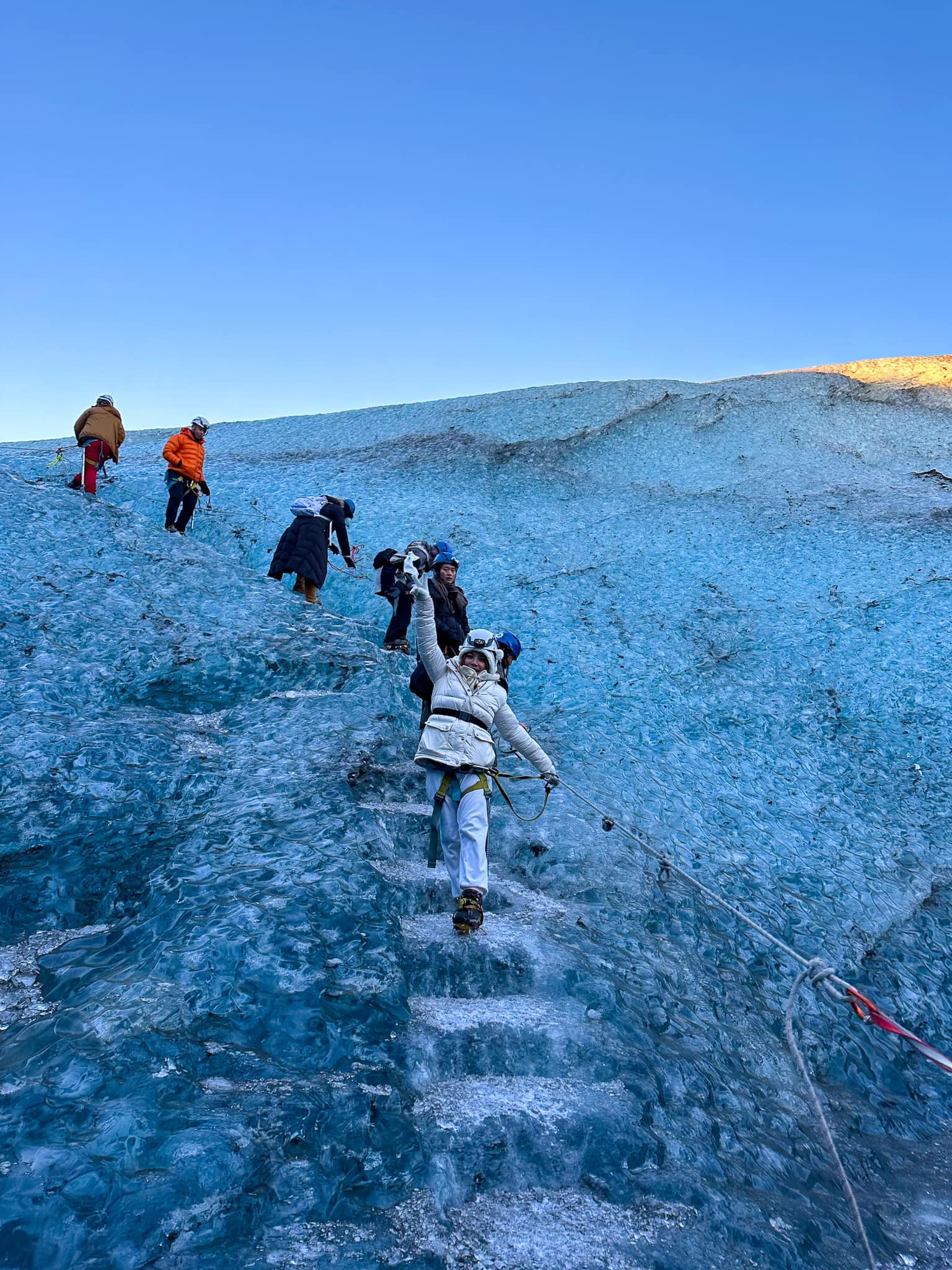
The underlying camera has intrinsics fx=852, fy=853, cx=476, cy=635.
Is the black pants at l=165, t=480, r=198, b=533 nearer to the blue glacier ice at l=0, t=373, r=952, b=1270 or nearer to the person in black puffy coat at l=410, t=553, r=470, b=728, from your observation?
the blue glacier ice at l=0, t=373, r=952, b=1270

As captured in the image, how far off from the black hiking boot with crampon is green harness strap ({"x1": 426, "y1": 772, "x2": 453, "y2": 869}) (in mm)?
799

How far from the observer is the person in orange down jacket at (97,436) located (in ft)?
47.8

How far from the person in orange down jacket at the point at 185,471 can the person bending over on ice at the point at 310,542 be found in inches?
96.1

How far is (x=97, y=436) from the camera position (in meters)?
14.6

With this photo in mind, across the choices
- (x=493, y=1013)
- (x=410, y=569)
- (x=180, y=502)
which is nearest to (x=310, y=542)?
(x=180, y=502)

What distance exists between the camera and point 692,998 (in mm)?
6621

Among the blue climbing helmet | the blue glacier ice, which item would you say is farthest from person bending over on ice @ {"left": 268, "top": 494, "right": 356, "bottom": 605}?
the blue climbing helmet

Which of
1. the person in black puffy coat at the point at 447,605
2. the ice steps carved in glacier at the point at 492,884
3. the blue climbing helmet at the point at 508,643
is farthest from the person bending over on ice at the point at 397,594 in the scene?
the ice steps carved in glacier at the point at 492,884

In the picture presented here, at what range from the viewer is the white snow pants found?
20.9 ft

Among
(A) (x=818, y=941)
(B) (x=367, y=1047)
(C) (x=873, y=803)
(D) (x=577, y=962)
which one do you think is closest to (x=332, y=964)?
(B) (x=367, y=1047)

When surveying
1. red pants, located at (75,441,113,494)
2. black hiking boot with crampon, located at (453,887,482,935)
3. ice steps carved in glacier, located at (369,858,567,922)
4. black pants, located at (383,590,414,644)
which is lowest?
ice steps carved in glacier, located at (369,858,567,922)

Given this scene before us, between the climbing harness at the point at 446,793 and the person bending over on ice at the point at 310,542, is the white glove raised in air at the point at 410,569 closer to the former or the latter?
the climbing harness at the point at 446,793

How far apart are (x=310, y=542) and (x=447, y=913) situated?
23.1 feet

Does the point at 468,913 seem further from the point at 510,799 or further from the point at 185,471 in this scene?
the point at 185,471
